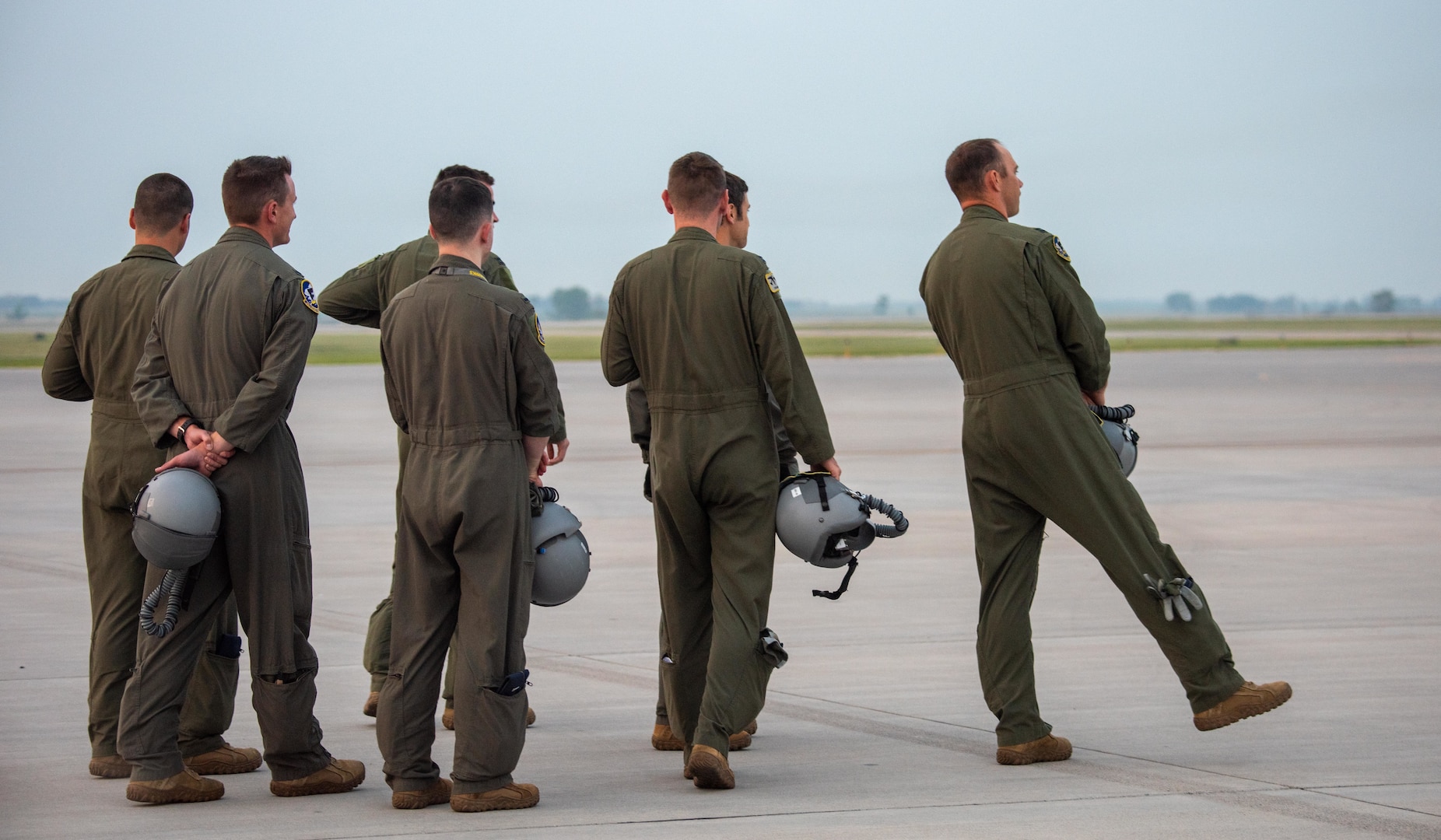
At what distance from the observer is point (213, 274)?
490 centimetres

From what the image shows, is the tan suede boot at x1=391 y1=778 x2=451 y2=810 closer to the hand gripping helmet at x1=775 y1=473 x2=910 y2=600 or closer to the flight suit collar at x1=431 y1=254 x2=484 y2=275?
the hand gripping helmet at x1=775 y1=473 x2=910 y2=600

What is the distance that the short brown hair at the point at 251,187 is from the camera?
5.04 meters

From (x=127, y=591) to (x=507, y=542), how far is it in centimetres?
157

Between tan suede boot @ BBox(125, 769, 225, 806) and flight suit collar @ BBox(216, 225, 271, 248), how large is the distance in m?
1.80

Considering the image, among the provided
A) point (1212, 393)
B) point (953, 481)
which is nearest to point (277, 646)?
point (953, 481)

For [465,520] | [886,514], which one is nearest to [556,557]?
[465,520]

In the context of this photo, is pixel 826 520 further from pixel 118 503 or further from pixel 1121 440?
pixel 118 503

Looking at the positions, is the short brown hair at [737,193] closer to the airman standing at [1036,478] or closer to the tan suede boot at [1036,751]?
the airman standing at [1036,478]

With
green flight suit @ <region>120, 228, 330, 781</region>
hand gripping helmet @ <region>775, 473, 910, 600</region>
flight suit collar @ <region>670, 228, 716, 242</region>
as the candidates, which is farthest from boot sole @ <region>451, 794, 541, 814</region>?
flight suit collar @ <region>670, 228, 716, 242</region>

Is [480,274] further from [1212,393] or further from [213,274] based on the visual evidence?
[1212,393]

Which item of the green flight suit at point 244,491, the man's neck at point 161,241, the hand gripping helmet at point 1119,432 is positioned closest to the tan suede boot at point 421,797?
the green flight suit at point 244,491

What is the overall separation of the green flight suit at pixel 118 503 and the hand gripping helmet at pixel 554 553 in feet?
4.32

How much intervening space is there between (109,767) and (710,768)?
6.98 feet

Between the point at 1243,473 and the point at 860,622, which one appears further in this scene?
the point at 1243,473
